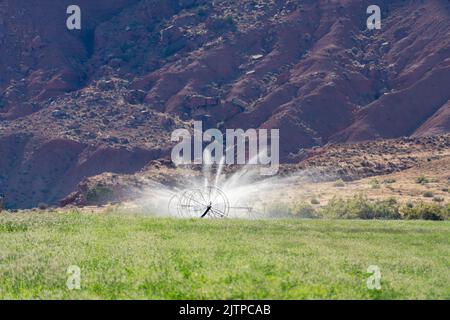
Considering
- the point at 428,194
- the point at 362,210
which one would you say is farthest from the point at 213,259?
the point at 428,194

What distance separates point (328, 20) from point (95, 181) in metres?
49.4

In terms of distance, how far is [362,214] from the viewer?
38469 millimetres

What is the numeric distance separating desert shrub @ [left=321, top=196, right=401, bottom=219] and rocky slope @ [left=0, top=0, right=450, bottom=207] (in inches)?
1251

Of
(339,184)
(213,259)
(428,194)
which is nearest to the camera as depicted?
(213,259)

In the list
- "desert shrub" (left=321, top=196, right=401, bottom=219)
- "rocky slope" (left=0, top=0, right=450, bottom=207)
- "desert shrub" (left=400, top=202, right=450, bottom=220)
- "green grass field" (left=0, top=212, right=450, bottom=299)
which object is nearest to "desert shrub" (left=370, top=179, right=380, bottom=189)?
"desert shrub" (left=321, top=196, right=401, bottom=219)

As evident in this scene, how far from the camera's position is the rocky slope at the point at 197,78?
3115 inches

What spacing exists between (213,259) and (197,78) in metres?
76.7

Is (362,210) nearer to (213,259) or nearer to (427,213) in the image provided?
(427,213)

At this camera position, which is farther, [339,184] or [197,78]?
[197,78]

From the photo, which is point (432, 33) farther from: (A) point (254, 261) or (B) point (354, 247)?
(A) point (254, 261)

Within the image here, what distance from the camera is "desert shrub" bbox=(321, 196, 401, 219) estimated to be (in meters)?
38.0

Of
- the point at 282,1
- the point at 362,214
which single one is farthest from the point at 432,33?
the point at 362,214

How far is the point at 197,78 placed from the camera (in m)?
90.9
